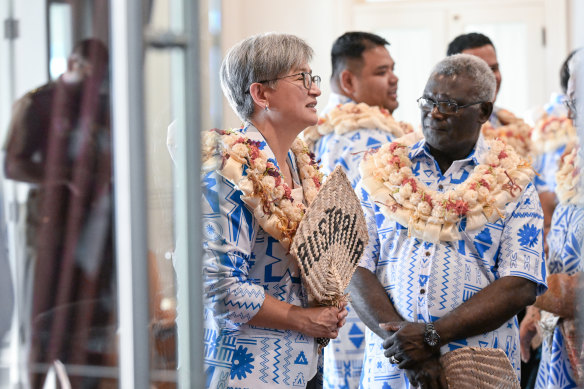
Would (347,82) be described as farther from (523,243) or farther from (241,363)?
(241,363)

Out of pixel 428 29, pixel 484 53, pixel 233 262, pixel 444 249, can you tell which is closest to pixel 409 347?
pixel 444 249

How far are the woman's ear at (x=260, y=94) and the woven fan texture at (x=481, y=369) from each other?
0.97m

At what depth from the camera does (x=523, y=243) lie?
2570 mm

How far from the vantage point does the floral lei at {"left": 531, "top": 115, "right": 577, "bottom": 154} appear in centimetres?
412

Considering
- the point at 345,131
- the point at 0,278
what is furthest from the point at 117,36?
the point at 345,131

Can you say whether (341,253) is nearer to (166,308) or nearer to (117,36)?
(166,308)

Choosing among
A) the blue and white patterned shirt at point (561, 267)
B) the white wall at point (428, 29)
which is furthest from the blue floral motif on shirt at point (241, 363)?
the white wall at point (428, 29)

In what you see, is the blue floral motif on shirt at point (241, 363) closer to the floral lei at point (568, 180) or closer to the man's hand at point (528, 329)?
the floral lei at point (568, 180)

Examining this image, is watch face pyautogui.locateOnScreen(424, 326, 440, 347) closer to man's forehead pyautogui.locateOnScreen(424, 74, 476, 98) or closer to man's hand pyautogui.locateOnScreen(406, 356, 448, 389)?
man's hand pyautogui.locateOnScreen(406, 356, 448, 389)

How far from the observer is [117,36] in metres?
1.33

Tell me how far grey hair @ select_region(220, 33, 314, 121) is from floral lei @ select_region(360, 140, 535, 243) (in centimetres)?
58

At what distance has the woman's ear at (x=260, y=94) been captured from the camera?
7.75 feet

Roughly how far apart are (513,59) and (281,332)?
5752 mm

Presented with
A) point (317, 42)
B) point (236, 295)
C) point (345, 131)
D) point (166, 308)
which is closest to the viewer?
point (166, 308)
